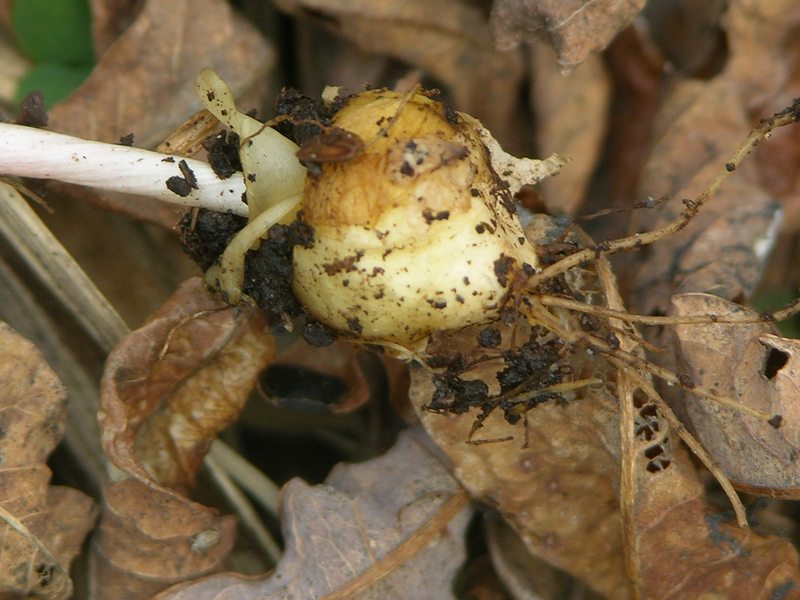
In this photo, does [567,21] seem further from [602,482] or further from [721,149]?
[602,482]

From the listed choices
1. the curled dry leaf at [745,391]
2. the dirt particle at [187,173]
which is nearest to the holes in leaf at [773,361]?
the curled dry leaf at [745,391]

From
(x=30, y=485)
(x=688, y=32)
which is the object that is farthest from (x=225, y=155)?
(x=688, y=32)

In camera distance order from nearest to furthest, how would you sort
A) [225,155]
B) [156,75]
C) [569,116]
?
[225,155] < [156,75] < [569,116]

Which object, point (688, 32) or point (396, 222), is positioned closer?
point (396, 222)

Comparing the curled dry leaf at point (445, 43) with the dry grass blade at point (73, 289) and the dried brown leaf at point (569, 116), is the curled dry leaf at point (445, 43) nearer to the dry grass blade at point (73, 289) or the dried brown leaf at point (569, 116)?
the dried brown leaf at point (569, 116)

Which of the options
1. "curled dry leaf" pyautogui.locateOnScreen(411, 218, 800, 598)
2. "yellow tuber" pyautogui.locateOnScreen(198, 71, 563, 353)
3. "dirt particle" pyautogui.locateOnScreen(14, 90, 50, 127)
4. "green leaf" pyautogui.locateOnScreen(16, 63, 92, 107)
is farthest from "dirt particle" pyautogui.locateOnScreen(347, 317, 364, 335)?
"green leaf" pyautogui.locateOnScreen(16, 63, 92, 107)

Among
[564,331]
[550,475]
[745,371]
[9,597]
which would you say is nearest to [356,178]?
A: [564,331]

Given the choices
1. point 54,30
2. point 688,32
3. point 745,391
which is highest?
point 54,30
